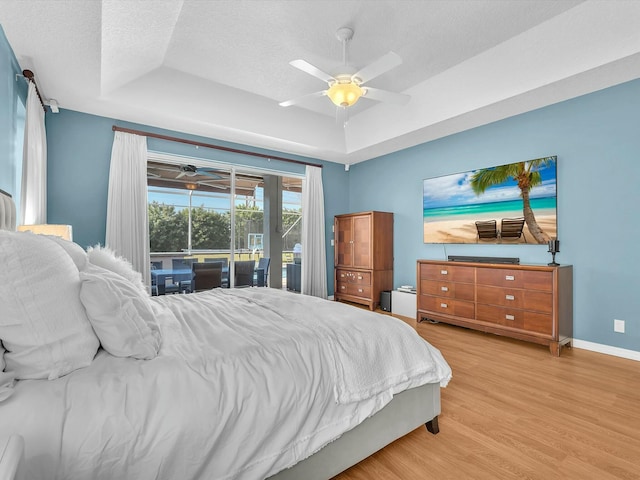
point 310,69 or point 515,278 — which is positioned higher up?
point 310,69

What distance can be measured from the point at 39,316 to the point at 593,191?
14.6 feet

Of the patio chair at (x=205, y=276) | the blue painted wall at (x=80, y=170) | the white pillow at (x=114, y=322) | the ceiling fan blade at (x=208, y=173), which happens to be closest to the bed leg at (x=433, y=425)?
the white pillow at (x=114, y=322)

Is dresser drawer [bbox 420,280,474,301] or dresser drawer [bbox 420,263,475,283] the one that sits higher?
dresser drawer [bbox 420,263,475,283]

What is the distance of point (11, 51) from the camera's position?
98.1 inches

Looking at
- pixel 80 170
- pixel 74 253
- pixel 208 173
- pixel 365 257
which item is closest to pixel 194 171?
pixel 208 173

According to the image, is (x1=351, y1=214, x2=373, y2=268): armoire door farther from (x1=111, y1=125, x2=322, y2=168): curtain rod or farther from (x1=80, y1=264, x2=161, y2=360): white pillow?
(x1=80, y1=264, x2=161, y2=360): white pillow

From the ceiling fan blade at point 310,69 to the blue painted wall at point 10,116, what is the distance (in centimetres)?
211

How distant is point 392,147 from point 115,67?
3.70 meters

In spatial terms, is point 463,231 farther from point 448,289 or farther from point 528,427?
point 528,427

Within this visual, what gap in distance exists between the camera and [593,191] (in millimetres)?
3287

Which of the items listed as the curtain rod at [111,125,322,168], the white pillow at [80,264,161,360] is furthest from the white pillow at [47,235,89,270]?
the curtain rod at [111,125,322,168]

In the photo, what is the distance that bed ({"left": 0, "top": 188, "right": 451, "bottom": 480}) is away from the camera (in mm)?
971

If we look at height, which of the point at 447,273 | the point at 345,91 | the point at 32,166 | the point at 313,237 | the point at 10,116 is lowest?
the point at 447,273

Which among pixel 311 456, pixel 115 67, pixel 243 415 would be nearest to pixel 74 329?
pixel 243 415
